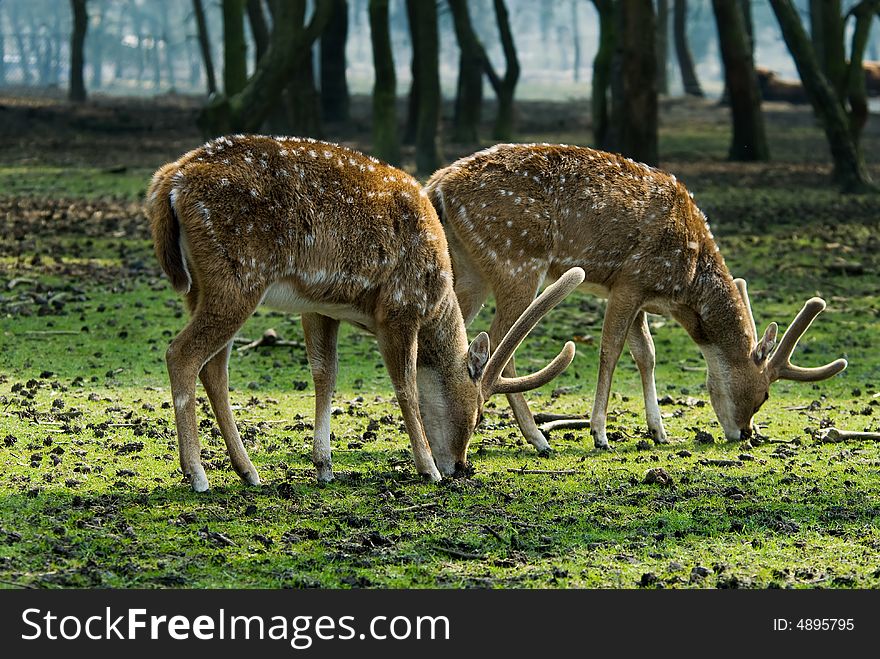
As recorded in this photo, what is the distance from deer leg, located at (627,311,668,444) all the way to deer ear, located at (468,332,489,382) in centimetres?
145

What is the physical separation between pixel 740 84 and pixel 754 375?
16060mm

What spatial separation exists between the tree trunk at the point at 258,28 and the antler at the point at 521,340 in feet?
68.4

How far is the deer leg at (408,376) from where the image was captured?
265 inches

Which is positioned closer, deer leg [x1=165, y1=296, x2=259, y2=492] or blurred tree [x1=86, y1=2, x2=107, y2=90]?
deer leg [x1=165, y1=296, x2=259, y2=492]

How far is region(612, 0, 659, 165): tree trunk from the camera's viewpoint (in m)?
19.0

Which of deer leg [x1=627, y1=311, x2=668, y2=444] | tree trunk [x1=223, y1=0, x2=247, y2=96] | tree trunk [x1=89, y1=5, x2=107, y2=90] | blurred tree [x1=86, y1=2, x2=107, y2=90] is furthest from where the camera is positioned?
tree trunk [x1=89, y1=5, x2=107, y2=90]

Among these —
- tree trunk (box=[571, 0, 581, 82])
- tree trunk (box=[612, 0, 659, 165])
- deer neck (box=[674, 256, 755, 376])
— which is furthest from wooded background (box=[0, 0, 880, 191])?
tree trunk (box=[571, 0, 581, 82])

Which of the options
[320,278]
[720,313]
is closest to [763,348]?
[720,313]

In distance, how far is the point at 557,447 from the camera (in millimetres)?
7875

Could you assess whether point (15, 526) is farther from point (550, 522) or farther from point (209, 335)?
point (550, 522)

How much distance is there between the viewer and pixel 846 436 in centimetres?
785

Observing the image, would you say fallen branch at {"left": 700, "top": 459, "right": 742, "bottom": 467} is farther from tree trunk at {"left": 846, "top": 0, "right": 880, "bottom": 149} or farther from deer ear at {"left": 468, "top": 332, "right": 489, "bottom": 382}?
tree trunk at {"left": 846, "top": 0, "right": 880, "bottom": 149}

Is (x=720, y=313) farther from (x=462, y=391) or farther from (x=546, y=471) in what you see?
(x=462, y=391)
